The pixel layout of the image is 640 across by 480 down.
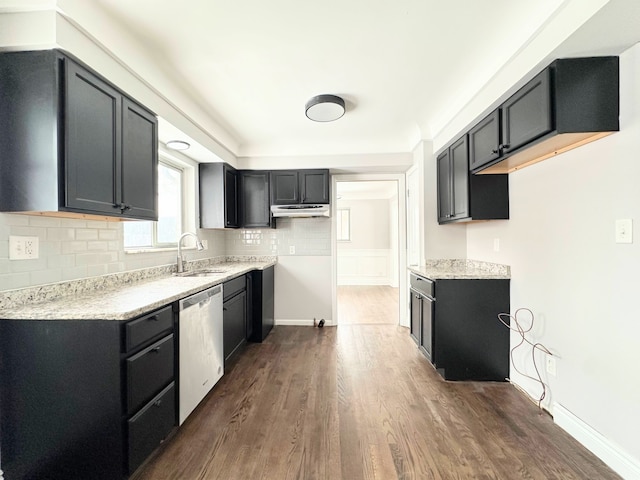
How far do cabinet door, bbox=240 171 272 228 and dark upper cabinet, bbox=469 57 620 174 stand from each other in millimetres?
2793

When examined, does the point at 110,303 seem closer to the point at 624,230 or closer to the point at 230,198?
the point at 230,198

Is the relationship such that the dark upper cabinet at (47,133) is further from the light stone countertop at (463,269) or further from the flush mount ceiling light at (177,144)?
the light stone countertop at (463,269)

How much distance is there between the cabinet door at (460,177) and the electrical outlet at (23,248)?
3061 mm

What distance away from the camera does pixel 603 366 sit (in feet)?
5.22

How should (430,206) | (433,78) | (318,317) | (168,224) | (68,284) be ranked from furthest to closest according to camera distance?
(318,317) < (430,206) < (168,224) < (433,78) < (68,284)

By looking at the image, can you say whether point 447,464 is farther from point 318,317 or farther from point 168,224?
point 168,224

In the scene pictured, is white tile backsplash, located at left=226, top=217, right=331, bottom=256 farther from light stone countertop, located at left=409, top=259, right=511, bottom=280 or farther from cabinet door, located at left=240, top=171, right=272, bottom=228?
light stone countertop, located at left=409, top=259, right=511, bottom=280

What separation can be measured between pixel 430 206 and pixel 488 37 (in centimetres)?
176

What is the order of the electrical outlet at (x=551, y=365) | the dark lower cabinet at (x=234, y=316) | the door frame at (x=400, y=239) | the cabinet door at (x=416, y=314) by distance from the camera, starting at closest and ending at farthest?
the electrical outlet at (x=551, y=365) < the dark lower cabinet at (x=234, y=316) < the cabinet door at (x=416, y=314) < the door frame at (x=400, y=239)

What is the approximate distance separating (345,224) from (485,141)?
549 centimetres

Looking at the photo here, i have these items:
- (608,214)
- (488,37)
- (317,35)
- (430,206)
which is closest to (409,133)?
(430,206)


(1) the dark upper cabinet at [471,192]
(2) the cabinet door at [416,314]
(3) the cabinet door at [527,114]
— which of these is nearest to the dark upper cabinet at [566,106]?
(3) the cabinet door at [527,114]

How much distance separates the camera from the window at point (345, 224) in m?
7.65

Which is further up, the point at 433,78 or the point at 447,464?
the point at 433,78
